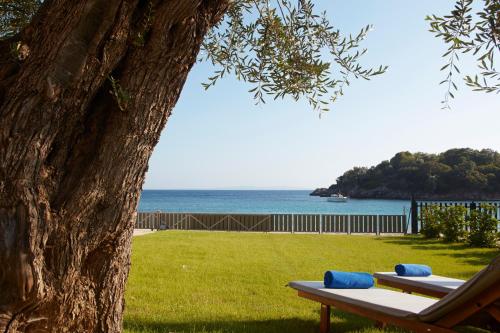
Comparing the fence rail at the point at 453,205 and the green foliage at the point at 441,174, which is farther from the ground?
the green foliage at the point at 441,174

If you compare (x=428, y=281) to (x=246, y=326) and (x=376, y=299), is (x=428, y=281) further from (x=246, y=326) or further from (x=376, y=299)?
(x=246, y=326)

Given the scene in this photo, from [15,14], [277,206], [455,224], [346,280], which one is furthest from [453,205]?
[277,206]

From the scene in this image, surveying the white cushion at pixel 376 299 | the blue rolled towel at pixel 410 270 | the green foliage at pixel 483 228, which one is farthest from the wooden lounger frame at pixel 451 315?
the green foliage at pixel 483 228

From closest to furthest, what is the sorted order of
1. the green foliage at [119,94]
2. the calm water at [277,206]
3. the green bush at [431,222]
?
the green foliage at [119,94], the green bush at [431,222], the calm water at [277,206]

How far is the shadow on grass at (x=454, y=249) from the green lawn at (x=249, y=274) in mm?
19

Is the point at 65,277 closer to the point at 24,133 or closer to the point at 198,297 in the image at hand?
the point at 24,133

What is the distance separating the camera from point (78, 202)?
2121mm

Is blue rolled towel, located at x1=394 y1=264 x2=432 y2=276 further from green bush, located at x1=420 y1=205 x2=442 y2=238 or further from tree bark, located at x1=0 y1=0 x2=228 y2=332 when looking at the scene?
green bush, located at x1=420 y1=205 x2=442 y2=238

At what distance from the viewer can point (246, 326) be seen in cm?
498

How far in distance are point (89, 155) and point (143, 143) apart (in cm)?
23

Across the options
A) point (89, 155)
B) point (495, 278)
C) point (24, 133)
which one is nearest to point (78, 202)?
point (89, 155)

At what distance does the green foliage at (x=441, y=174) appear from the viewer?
170 ft

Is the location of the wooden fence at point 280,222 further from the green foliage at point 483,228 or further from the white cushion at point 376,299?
the white cushion at point 376,299

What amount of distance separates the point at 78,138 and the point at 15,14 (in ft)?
7.13
